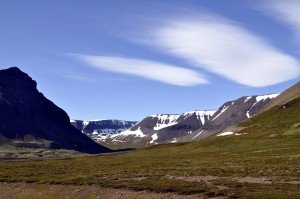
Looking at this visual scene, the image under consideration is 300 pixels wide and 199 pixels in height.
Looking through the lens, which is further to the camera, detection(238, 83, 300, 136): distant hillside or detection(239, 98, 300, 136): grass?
detection(239, 98, 300, 136): grass

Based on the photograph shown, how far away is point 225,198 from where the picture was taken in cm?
3966

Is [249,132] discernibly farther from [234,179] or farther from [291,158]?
[234,179]

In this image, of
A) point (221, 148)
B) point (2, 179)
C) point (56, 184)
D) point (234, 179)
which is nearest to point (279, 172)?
point (234, 179)

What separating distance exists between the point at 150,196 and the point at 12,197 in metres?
25.5

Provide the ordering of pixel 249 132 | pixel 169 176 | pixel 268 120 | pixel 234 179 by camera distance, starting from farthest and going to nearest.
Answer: pixel 268 120, pixel 249 132, pixel 169 176, pixel 234 179

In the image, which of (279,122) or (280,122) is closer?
(280,122)

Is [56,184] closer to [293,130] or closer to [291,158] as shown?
[291,158]

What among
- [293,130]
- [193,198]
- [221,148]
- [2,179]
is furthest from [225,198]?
[293,130]

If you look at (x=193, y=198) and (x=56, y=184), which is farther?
(x=56, y=184)

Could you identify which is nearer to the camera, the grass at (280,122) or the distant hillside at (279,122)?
the distant hillside at (279,122)

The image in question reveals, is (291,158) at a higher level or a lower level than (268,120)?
lower

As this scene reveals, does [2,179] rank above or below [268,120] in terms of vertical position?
below

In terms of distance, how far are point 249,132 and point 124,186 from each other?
105 metres

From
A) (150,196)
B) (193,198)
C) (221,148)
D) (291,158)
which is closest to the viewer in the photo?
(193,198)
